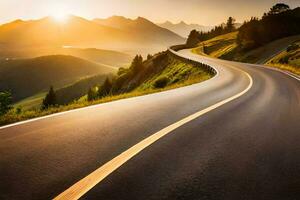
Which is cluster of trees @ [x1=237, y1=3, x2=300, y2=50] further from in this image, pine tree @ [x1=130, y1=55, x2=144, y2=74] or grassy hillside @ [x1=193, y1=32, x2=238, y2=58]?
pine tree @ [x1=130, y1=55, x2=144, y2=74]

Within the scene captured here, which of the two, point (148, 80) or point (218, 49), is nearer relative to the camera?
point (148, 80)

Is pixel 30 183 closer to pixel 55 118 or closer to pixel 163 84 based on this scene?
pixel 55 118

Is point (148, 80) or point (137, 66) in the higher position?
point (137, 66)

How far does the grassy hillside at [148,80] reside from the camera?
9.77 metres

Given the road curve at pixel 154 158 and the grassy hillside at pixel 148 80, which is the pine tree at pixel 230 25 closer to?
the grassy hillside at pixel 148 80

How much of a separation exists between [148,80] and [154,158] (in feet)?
204

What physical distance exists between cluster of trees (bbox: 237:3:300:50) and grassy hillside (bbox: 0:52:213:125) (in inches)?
806

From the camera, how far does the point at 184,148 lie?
539 cm

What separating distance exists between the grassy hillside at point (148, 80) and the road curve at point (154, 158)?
2.09 m

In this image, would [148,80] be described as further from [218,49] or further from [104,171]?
[104,171]

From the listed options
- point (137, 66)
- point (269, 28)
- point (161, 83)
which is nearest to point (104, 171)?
point (161, 83)

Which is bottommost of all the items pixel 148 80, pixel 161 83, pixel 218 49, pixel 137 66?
pixel 148 80

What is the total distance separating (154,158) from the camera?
471 centimetres

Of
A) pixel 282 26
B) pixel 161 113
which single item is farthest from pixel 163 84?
pixel 282 26
